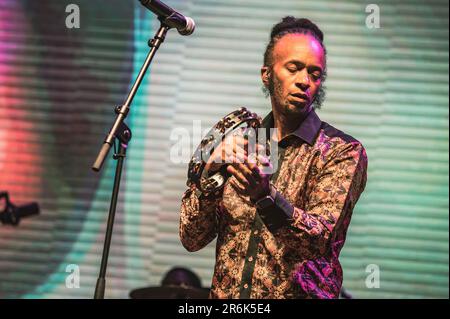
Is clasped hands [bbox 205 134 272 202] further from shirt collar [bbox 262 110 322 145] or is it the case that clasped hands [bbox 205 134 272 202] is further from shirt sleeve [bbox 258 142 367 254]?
shirt collar [bbox 262 110 322 145]

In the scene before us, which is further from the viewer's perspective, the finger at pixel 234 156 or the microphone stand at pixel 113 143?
Answer: the microphone stand at pixel 113 143

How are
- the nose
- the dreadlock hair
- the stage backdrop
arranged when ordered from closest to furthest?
the nose, the dreadlock hair, the stage backdrop

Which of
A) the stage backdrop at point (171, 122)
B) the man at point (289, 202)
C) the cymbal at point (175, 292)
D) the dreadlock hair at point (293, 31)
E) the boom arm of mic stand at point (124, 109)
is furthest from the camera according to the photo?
the stage backdrop at point (171, 122)

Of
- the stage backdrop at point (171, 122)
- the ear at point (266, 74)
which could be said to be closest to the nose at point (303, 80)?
the ear at point (266, 74)

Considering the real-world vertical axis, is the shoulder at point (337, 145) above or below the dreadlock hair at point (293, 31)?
below

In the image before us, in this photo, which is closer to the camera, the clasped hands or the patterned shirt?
the clasped hands

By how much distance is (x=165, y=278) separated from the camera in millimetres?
5633

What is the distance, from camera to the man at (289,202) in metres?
2.75

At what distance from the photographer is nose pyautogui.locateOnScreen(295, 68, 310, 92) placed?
3.01 metres

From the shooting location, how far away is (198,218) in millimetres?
3119

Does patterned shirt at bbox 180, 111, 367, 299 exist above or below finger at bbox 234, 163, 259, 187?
below

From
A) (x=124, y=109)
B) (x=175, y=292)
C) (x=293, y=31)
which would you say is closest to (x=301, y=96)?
(x=293, y=31)

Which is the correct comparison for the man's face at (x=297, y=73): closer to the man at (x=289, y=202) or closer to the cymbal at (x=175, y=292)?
the man at (x=289, y=202)

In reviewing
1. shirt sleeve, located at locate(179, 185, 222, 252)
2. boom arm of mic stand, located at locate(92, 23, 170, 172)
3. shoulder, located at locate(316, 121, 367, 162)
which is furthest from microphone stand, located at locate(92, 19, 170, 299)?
shoulder, located at locate(316, 121, 367, 162)
